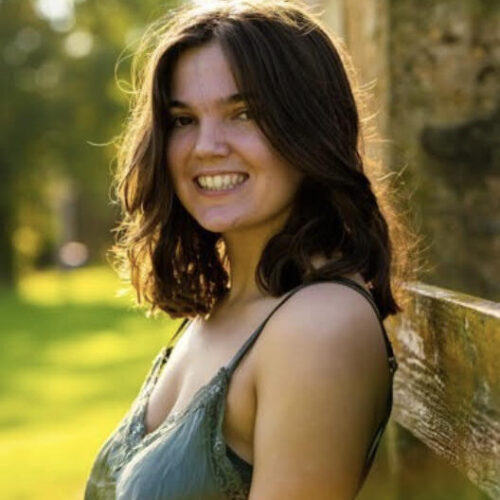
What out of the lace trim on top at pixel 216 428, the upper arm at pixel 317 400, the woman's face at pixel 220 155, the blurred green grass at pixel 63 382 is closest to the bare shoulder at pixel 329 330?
the upper arm at pixel 317 400

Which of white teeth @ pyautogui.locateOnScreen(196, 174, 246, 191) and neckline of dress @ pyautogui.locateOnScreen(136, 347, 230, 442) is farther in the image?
white teeth @ pyautogui.locateOnScreen(196, 174, 246, 191)

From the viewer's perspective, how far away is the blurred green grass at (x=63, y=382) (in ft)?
28.9

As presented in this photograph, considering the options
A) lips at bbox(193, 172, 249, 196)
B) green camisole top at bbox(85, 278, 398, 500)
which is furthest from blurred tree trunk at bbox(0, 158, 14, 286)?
green camisole top at bbox(85, 278, 398, 500)

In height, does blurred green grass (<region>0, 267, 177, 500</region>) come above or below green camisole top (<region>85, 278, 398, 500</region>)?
below

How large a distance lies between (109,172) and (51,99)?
88.3 feet

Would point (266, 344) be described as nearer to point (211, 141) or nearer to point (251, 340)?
point (251, 340)

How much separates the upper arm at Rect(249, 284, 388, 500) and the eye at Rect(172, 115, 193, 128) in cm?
52

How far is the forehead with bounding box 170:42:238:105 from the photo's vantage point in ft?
8.67

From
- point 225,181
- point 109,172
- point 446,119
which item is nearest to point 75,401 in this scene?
point 109,172

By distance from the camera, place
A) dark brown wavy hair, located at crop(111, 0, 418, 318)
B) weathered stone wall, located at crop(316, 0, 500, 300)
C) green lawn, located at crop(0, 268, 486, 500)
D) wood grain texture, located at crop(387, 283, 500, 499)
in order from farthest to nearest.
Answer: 1. weathered stone wall, located at crop(316, 0, 500, 300)
2. green lawn, located at crop(0, 268, 486, 500)
3. dark brown wavy hair, located at crop(111, 0, 418, 318)
4. wood grain texture, located at crop(387, 283, 500, 499)

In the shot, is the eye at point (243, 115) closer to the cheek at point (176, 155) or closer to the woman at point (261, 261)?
the woman at point (261, 261)

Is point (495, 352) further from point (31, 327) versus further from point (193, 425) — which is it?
point (31, 327)

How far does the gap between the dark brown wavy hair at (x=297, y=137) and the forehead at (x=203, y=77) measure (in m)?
0.02

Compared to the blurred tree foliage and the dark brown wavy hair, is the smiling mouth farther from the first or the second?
the blurred tree foliage
